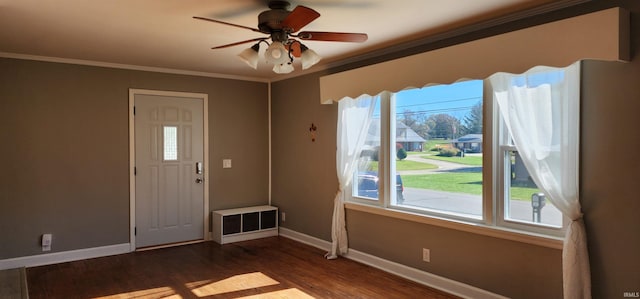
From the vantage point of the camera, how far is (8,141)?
4.32 m

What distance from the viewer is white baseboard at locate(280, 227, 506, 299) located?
134 inches

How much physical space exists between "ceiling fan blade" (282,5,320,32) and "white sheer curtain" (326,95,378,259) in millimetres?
1897

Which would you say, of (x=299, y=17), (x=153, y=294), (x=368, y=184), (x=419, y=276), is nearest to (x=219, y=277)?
(x=153, y=294)

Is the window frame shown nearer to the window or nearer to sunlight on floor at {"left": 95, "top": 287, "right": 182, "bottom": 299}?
the window

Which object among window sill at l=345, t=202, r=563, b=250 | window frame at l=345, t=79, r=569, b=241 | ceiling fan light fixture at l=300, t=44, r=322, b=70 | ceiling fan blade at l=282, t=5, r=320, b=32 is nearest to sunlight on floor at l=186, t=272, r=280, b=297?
window sill at l=345, t=202, r=563, b=250

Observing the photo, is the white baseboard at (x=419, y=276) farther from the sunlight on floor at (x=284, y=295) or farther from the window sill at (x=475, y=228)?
the sunlight on floor at (x=284, y=295)

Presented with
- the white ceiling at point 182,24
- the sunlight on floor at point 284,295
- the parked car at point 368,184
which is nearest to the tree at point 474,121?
the white ceiling at point 182,24

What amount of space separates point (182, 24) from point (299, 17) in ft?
4.22

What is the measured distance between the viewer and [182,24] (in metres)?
3.25

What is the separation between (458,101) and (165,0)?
8.19 feet

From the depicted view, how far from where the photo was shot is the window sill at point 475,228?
291 centimetres

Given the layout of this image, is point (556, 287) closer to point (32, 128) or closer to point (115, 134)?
point (115, 134)

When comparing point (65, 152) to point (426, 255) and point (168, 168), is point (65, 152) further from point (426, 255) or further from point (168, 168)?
point (426, 255)

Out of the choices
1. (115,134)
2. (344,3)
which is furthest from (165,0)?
(115,134)
